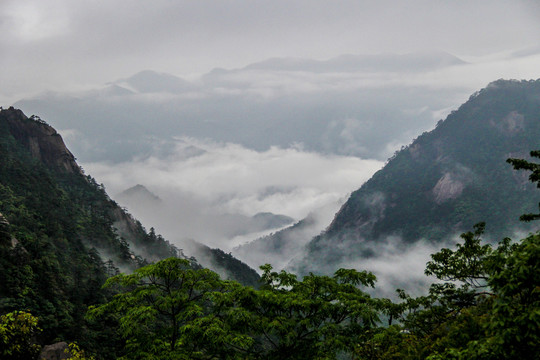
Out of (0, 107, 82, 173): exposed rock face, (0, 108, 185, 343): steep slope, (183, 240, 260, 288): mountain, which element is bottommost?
(183, 240, 260, 288): mountain

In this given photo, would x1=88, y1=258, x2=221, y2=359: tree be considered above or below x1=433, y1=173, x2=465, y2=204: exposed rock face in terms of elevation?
below

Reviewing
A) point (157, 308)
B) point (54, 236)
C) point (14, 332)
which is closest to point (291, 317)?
point (157, 308)

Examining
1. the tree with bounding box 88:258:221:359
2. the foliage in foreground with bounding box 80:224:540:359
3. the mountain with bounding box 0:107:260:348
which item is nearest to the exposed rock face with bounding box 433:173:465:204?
the mountain with bounding box 0:107:260:348

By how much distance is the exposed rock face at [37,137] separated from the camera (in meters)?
130

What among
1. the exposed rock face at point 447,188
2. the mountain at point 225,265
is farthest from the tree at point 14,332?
the exposed rock face at point 447,188

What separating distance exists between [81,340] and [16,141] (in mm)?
101673

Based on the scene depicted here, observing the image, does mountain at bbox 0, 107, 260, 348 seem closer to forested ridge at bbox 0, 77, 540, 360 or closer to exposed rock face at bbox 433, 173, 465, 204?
forested ridge at bbox 0, 77, 540, 360

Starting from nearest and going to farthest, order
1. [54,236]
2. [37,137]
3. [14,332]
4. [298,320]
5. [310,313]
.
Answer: [14,332]
[298,320]
[310,313]
[54,236]
[37,137]

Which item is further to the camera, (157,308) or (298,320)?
(157,308)

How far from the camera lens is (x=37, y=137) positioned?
431ft

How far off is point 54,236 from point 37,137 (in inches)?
2537

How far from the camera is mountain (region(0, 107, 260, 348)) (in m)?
52.3

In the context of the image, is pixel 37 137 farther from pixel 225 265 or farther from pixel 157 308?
pixel 157 308

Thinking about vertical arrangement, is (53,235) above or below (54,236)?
above
